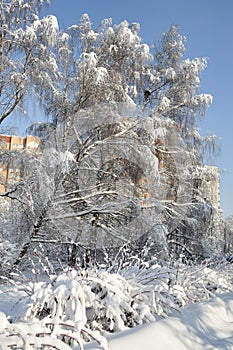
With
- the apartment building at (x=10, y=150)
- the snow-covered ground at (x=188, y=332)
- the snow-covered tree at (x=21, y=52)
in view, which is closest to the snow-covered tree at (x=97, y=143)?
the snow-covered tree at (x=21, y=52)

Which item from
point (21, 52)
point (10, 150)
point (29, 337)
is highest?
point (21, 52)

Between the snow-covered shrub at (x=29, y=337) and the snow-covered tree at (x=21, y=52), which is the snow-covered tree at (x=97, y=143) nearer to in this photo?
the snow-covered tree at (x=21, y=52)

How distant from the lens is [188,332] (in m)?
2.79

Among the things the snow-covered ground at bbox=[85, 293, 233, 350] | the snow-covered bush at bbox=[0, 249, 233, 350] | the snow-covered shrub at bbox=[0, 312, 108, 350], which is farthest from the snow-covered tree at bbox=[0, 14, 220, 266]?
the snow-covered shrub at bbox=[0, 312, 108, 350]

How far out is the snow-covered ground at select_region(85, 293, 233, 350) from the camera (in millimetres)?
2229

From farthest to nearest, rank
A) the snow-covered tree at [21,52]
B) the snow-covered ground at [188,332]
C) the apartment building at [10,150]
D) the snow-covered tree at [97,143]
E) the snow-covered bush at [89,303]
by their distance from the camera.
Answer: the apartment building at [10,150]
the snow-covered tree at [97,143]
the snow-covered tree at [21,52]
the snow-covered ground at [188,332]
the snow-covered bush at [89,303]

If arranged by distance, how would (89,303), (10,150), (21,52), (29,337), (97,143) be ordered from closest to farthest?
(29,337), (89,303), (21,52), (10,150), (97,143)

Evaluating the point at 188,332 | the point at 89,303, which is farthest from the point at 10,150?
the point at 188,332

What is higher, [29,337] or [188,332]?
[29,337]

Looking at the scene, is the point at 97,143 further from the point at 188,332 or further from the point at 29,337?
the point at 29,337

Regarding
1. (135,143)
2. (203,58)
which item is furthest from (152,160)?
(203,58)

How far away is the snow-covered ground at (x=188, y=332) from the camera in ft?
7.31

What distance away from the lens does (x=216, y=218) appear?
11758 millimetres

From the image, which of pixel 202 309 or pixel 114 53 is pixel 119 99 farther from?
pixel 202 309
